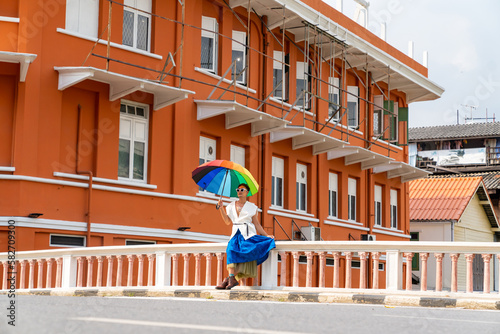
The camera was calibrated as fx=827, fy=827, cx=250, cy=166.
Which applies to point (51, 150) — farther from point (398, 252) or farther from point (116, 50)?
point (398, 252)

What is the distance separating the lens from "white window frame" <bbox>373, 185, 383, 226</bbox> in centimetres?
3272

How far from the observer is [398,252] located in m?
13.7

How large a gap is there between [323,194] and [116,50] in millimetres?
10608

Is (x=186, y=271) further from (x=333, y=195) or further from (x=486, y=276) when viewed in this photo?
(x=333, y=195)

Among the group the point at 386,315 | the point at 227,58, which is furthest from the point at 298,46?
the point at 386,315

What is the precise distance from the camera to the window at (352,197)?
30453 mm

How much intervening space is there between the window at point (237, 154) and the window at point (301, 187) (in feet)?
11.4

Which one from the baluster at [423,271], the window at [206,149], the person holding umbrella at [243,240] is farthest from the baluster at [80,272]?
the window at [206,149]

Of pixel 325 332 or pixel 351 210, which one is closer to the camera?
pixel 325 332

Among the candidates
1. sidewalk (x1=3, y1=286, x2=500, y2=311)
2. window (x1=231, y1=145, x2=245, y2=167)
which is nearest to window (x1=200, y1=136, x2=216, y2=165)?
window (x1=231, y1=145, x2=245, y2=167)

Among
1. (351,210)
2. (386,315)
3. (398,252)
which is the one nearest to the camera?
(386,315)

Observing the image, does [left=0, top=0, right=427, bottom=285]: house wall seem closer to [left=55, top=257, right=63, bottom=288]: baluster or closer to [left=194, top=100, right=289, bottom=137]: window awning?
[left=194, top=100, right=289, bottom=137]: window awning

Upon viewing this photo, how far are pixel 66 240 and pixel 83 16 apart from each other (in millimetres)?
5324

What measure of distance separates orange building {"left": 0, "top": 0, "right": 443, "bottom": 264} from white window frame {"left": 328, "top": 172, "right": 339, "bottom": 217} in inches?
2.0
